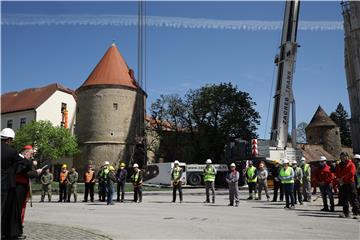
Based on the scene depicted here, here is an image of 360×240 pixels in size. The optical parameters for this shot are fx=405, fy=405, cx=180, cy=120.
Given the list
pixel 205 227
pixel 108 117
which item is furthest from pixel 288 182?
pixel 108 117

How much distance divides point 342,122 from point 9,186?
9235 cm

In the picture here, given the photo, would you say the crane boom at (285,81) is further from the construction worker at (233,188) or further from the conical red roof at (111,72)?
the conical red roof at (111,72)

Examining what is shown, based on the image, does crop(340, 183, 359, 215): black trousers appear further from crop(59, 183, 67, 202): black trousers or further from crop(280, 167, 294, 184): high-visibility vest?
crop(59, 183, 67, 202): black trousers

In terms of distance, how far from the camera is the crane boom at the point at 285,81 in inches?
1040

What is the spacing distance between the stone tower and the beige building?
4376 cm

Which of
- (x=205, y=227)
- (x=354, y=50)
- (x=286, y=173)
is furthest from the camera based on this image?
(x=354, y=50)

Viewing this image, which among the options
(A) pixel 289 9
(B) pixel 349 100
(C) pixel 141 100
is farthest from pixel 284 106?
(C) pixel 141 100

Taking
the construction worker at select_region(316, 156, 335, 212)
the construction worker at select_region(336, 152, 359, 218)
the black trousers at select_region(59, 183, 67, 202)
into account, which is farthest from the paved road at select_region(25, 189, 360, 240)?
the black trousers at select_region(59, 183, 67, 202)

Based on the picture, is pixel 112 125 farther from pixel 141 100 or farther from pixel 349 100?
pixel 349 100

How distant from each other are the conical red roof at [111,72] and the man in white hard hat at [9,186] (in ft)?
159

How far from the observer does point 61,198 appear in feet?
63.4

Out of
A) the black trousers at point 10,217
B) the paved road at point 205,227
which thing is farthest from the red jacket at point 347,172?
the black trousers at point 10,217

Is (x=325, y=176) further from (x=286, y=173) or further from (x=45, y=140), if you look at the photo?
(x=45, y=140)

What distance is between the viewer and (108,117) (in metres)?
53.3
